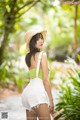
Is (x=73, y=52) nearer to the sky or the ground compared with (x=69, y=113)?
nearer to the sky

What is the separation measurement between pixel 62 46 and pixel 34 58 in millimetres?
9676

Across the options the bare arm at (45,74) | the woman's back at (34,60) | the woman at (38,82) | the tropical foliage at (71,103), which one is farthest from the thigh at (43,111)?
the tropical foliage at (71,103)

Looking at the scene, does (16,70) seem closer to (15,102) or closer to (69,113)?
(15,102)

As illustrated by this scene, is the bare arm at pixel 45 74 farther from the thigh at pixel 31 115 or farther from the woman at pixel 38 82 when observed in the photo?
the thigh at pixel 31 115

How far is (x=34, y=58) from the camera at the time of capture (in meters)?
3.48

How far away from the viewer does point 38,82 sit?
11.3 feet

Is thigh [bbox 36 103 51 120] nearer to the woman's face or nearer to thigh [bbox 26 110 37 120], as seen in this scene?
thigh [bbox 26 110 37 120]

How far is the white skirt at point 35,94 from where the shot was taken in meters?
3.39

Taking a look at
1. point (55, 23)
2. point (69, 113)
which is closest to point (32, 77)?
point (69, 113)

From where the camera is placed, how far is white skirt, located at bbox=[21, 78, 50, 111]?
11.1ft

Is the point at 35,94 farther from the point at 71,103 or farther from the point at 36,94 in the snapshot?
the point at 71,103

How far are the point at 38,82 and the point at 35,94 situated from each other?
121 millimetres

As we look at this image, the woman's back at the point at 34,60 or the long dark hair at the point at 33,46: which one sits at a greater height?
the long dark hair at the point at 33,46

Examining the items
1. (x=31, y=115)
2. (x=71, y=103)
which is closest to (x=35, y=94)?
(x=31, y=115)
